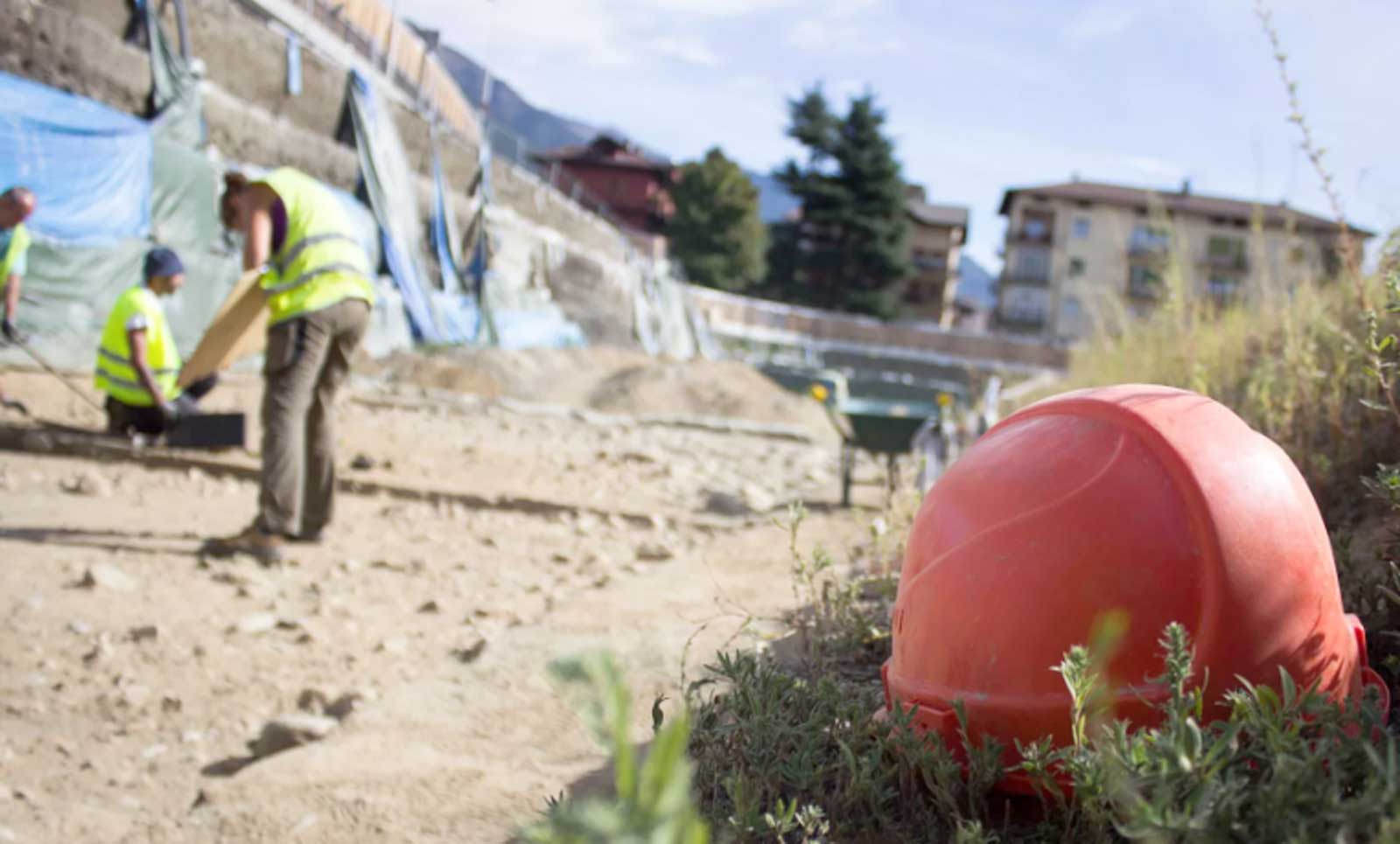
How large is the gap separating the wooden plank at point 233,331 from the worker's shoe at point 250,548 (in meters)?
0.92

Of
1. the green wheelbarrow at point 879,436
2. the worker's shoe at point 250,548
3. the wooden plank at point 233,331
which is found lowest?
the worker's shoe at point 250,548

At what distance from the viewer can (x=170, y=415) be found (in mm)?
5809

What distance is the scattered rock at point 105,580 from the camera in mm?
3711

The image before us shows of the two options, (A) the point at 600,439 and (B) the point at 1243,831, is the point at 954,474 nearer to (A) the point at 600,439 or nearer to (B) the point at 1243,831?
(B) the point at 1243,831

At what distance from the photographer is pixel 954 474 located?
1952 millimetres

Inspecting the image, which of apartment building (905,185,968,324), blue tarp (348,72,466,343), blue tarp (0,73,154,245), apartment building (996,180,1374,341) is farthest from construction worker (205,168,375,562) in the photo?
apartment building (905,185,968,324)

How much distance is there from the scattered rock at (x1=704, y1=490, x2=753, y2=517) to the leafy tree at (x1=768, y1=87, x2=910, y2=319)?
43311mm

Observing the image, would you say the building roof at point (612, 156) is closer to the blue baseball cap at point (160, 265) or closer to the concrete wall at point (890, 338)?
the concrete wall at point (890, 338)

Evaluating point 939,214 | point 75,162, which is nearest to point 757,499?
point 75,162

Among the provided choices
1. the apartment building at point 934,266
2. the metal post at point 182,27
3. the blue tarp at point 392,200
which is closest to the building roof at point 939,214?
the apartment building at point 934,266

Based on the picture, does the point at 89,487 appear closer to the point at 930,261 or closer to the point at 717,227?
the point at 717,227

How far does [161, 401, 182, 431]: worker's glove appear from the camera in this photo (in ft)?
18.9

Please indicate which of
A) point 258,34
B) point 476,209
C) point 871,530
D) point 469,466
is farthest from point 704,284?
point 871,530

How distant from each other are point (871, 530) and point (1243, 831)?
2.07 meters
